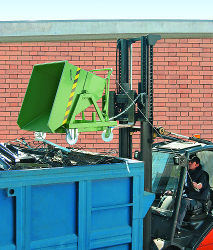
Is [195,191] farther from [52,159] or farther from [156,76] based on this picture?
[156,76]

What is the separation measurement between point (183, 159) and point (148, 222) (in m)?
0.92

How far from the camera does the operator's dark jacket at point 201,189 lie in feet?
14.6

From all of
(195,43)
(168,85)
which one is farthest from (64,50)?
(195,43)

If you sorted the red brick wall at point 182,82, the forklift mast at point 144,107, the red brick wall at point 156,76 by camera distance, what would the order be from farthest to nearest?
the red brick wall at point 182,82 → the red brick wall at point 156,76 → the forklift mast at point 144,107

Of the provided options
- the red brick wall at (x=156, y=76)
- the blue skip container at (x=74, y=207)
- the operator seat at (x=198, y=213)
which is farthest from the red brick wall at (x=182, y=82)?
the blue skip container at (x=74, y=207)

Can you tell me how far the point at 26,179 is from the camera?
265cm

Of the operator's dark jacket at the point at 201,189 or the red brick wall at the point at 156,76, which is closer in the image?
the operator's dark jacket at the point at 201,189

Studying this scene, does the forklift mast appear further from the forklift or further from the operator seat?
the operator seat

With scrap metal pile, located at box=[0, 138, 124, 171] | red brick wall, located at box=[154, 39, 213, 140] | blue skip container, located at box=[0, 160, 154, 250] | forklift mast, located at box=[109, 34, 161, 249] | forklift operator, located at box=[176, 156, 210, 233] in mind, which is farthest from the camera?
red brick wall, located at box=[154, 39, 213, 140]

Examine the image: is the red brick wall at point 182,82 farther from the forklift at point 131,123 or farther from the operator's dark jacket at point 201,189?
the operator's dark jacket at point 201,189

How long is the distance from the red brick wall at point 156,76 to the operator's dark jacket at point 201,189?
3.73 metres

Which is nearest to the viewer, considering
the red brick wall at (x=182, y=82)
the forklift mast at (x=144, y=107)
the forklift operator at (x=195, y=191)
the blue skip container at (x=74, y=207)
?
the blue skip container at (x=74, y=207)

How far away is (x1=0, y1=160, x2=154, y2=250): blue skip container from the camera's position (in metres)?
2.62

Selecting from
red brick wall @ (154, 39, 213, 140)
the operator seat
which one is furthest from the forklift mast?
red brick wall @ (154, 39, 213, 140)
